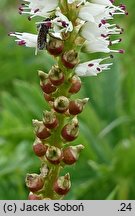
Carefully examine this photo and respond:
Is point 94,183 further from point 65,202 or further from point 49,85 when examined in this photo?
point 49,85

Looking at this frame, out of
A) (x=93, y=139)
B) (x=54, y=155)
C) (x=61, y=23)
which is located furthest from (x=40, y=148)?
(x=93, y=139)

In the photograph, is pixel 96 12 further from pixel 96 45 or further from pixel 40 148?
pixel 40 148

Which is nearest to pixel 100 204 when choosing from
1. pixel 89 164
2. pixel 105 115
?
pixel 89 164

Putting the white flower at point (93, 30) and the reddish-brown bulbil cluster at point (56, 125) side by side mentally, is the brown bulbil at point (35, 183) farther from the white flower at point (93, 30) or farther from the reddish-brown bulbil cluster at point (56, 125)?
the white flower at point (93, 30)

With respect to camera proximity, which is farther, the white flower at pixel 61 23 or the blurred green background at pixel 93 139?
the blurred green background at pixel 93 139

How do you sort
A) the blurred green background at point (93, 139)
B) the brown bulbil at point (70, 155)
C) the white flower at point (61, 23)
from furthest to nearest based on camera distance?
the blurred green background at point (93, 139)
the brown bulbil at point (70, 155)
the white flower at point (61, 23)

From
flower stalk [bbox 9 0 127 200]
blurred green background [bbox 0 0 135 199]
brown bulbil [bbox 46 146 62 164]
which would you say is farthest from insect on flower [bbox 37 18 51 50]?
blurred green background [bbox 0 0 135 199]

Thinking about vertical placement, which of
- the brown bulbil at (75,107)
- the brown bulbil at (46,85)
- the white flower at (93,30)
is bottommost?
the brown bulbil at (75,107)

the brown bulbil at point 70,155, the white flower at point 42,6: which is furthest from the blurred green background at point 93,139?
the white flower at point 42,6
